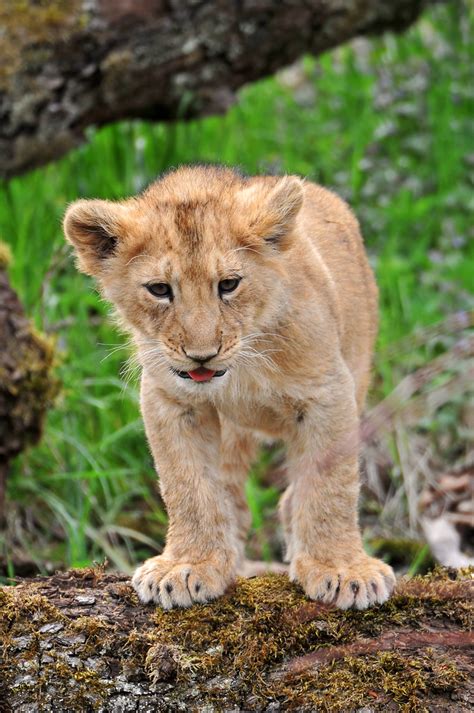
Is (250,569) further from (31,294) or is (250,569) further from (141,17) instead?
(141,17)

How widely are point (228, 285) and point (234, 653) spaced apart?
1.38 meters


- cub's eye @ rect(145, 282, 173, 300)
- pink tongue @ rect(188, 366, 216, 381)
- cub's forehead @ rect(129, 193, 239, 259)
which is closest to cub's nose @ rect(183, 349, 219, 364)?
pink tongue @ rect(188, 366, 216, 381)

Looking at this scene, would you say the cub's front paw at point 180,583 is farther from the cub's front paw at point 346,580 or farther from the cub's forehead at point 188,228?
the cub's forehead at point 188,228

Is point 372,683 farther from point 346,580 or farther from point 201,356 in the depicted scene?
point 201,356

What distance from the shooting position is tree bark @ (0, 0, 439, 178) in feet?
22.6

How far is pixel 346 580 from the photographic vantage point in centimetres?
414

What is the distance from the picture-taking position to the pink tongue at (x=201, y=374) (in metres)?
4.05

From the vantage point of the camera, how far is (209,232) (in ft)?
13.5

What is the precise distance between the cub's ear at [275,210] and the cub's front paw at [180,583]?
4.44 feet

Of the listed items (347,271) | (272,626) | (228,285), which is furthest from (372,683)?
(347,271)

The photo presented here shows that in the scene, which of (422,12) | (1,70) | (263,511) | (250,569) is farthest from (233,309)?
(422,12)

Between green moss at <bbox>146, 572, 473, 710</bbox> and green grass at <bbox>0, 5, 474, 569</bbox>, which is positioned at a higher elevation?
green grass at <bbox>0, 5, 474, 569</bbox>

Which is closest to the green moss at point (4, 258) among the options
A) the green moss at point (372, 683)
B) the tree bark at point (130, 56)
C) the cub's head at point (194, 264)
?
the tree bark at point (130, 56)

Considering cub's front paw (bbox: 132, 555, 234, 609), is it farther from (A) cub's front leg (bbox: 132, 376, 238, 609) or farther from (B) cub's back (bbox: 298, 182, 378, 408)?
(B) cub's back (bbox: 298, 182, 378, 408)
